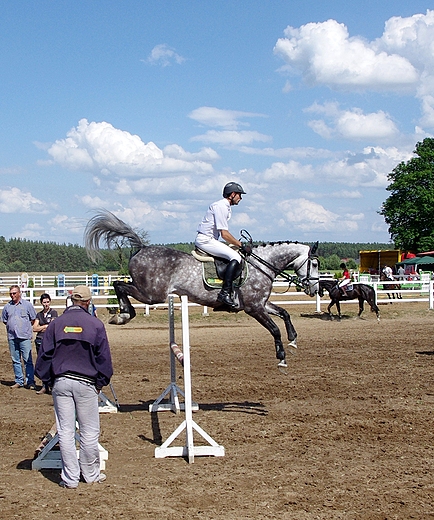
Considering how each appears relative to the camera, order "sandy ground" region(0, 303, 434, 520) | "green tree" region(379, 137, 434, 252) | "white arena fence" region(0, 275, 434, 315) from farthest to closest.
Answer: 1. "green tree" region(379, 137, 434, 252)
2. "white arena fence" region(0, 275, 434, 315)
3. "sandy ground" region(0, 303, 434, 520)

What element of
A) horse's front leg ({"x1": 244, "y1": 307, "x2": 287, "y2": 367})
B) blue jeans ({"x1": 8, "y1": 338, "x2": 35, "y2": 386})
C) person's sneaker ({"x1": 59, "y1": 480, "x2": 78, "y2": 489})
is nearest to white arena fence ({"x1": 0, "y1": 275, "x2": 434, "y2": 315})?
blue jeans ({"x1": 8, "y1": 338, "x2": 35, "y2": 386})

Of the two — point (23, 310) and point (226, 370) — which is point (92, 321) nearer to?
point (23, 310)

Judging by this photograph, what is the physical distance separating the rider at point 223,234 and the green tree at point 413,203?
5136 cm

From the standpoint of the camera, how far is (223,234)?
31.3 ft

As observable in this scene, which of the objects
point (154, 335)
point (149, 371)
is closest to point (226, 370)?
point (149, 371)

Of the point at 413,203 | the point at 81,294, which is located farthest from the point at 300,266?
the point at 413,203

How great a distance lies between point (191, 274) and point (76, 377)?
3616 mm

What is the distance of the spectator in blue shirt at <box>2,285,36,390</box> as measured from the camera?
12289 millimetres

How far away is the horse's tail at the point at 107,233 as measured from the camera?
10398mm

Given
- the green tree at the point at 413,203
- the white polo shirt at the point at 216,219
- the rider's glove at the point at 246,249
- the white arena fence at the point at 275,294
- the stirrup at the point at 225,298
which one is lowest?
the white arena fence at the point at 275,294

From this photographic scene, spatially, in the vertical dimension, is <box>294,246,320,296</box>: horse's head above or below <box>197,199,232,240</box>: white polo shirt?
below

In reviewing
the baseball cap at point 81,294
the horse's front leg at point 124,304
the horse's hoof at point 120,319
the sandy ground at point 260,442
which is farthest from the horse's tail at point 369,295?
the baseball cap at point 81,294

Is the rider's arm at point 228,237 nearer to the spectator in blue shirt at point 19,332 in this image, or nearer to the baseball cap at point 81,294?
the baseball cap at point 81,294

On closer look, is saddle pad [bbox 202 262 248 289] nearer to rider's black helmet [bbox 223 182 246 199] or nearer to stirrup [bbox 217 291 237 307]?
stirrup [bbox 217 291 237 307]
